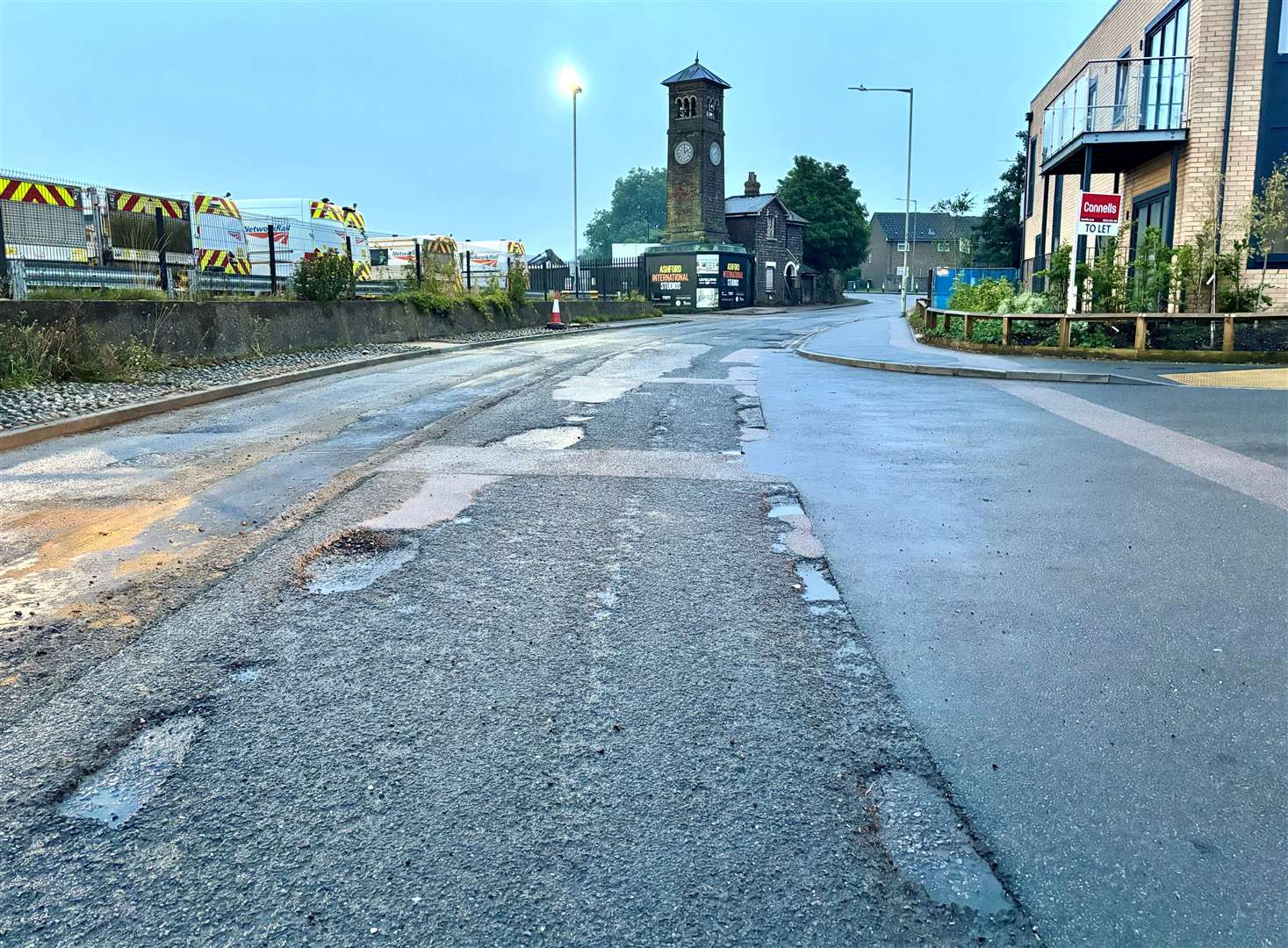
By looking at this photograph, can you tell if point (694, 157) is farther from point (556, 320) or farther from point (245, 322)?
point (245, 322)

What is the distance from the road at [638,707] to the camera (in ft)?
8.29

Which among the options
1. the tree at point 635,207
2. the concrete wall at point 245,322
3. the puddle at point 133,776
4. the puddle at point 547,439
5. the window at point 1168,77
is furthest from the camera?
the tree at point 635,207

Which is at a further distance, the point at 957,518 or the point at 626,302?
the point at 626,302

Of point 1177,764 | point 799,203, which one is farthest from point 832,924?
point 799,203

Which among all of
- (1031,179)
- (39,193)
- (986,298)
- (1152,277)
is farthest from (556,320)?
(1031,179)

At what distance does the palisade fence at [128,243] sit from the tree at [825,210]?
6222 cm

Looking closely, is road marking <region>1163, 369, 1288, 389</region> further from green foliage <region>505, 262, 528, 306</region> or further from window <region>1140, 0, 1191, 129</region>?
green foliage <region>505, 262, 528, 306</region>

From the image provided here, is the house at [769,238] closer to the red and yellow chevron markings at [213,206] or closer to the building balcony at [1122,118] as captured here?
the building balcony at [1122,118]

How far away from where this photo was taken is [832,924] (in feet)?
7.96

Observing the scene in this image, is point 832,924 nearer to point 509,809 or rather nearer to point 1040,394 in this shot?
point 509,809

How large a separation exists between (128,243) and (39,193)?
1.82 meters

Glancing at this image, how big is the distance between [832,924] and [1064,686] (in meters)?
1.84

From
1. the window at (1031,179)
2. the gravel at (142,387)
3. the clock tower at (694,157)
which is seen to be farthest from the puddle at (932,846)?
the clock tower at (694,157)

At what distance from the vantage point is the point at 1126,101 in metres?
21.8
